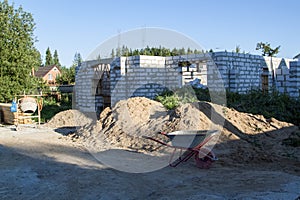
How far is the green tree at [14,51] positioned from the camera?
1653 centimetres

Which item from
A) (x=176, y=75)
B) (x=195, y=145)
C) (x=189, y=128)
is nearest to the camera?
(x=195, y=145)

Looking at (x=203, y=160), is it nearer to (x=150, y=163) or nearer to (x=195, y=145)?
(x=195, y=145)

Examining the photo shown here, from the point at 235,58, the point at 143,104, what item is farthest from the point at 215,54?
the point at 143,104

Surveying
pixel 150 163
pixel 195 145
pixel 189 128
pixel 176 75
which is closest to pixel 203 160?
pixel 195 145

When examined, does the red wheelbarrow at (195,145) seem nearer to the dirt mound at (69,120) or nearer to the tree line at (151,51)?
the dirt mound at (69,120)

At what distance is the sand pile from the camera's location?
7.76m

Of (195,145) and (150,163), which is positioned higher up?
(195,145)

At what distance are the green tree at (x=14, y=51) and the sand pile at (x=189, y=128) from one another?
27.4 feet

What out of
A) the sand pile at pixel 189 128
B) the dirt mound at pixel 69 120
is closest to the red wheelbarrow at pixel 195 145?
the sand pile at pixel 189 128

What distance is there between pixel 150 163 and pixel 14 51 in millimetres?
12500

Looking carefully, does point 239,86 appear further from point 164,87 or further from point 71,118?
point 71,118

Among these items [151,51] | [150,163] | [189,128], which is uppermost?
[151,51]

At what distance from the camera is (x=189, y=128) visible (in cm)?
830

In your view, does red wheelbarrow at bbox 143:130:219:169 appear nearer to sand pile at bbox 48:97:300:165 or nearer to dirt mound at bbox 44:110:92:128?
sand pile at bbox 48:97:300:165
